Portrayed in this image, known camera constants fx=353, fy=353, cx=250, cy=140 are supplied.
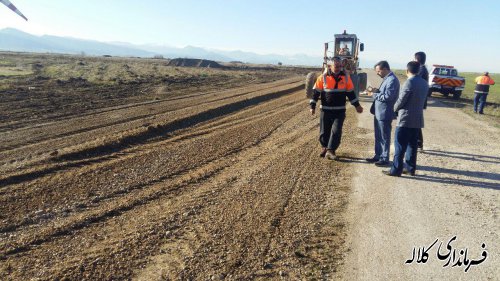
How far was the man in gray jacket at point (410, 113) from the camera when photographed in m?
5.40

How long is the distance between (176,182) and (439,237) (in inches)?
137

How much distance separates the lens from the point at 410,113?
548cm

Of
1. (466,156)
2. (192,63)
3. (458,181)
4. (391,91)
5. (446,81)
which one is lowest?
(458,181)

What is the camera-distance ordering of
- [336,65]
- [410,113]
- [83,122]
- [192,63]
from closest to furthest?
[410,113] → [336,65] → [83,122] → [192,63]

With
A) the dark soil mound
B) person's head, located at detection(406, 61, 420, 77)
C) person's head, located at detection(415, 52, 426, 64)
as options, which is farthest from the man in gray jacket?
the dark soil mound

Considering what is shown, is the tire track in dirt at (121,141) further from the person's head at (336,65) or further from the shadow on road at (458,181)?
the shadow on road at (458,181)

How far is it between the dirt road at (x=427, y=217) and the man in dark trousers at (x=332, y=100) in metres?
0.71

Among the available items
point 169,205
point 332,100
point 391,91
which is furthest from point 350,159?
point 169,205

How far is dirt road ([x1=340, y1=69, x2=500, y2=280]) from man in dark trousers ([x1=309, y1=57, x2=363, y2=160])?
709 millimetres

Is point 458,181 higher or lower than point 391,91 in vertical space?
lower

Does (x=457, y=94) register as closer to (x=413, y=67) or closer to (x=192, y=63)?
(x=413, y=67)

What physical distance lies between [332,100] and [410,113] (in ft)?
4.55

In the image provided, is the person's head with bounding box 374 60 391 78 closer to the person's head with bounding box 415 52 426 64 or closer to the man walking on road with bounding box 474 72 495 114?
the person's head with bounding box 415 52 426 64

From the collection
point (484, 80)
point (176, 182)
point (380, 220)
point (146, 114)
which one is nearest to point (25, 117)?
point (146, 114)
